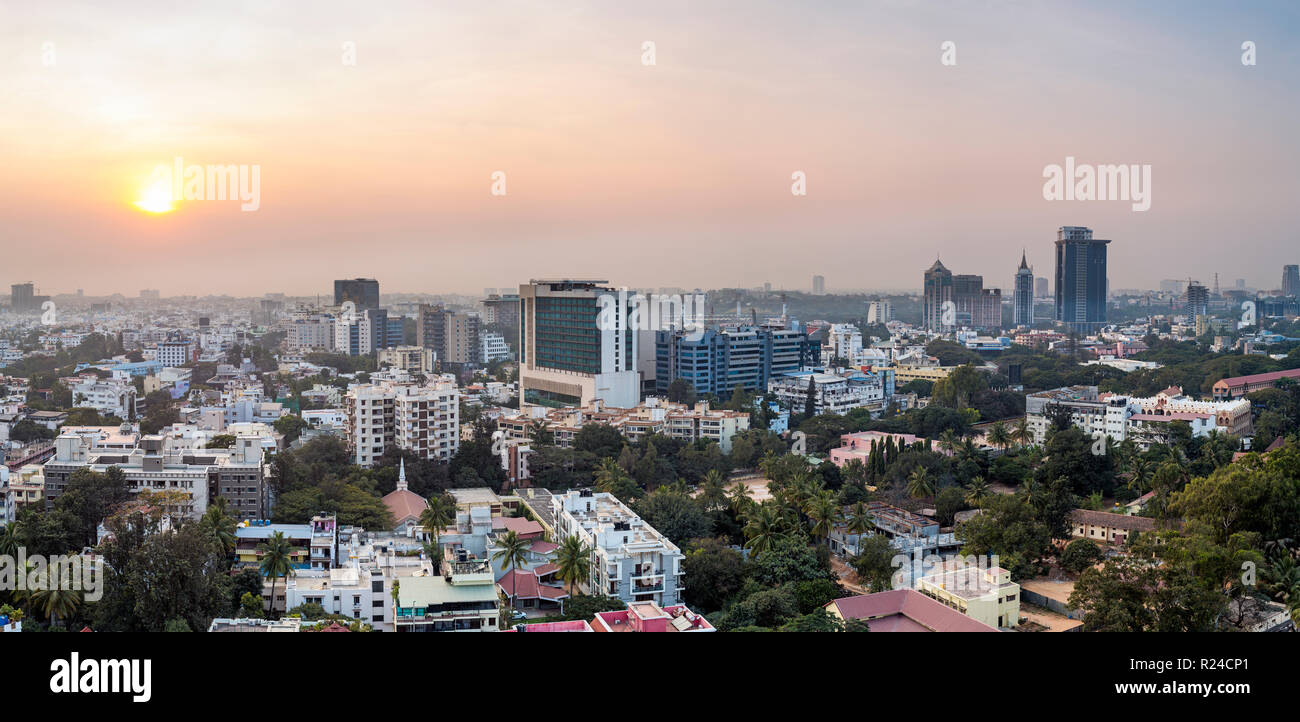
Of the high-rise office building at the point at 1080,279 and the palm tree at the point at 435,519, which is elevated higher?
the high-rise office building at the point at 1080,279

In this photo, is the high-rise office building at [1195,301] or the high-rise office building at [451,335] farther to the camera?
the high-rise office building at [1195,301]

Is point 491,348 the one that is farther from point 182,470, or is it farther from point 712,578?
point 712,578

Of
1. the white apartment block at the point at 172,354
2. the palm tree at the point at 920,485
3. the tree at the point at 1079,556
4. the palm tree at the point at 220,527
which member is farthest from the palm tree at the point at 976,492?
the white apartment block at the point at 172,354

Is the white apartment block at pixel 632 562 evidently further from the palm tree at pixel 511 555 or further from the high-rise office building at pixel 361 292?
the high-rise office building at pixel 361 292

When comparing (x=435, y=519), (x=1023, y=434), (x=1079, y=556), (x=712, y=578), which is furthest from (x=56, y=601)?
(x=1023, y=434)

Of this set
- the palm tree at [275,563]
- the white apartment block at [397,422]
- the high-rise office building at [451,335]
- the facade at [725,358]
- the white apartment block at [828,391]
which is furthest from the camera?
the high-rise office building at [451,335]

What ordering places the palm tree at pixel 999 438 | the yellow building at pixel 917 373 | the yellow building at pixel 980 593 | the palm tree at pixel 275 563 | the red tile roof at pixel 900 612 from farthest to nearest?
the yellow building at pixel 917 373, the palm tree at pixel 999 438, the palm tree at pixel 275 563, the yellow building at pixel 980 593, the red tile roof at pixel 900 612
